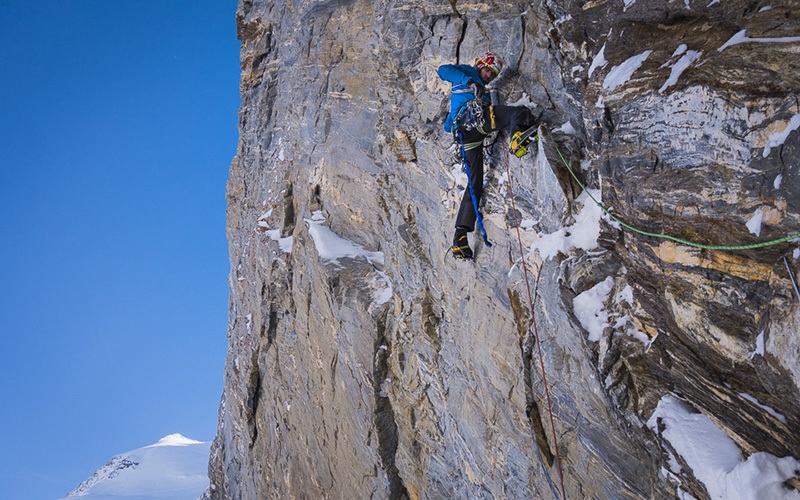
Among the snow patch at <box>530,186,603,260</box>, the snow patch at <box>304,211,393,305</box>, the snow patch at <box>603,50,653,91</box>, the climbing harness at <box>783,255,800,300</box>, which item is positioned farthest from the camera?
the snow patch at <box>304,211,393,305</box>

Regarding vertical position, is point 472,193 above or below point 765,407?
above

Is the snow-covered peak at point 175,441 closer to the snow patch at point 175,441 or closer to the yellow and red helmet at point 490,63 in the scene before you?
the snow patch at point 175,441

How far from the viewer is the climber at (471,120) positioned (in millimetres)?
6566

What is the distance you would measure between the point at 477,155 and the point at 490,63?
123 cm

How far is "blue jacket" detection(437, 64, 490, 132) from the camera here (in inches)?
269

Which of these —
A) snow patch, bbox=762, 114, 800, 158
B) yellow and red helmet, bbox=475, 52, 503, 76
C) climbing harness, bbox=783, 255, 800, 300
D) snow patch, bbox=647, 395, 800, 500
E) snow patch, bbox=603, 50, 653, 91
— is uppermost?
yellow and red helmet, bbox=475, 52, 503, 76

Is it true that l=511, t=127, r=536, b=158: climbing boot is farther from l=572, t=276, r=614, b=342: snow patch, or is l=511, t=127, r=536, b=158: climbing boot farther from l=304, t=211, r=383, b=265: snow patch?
l=304, t=211, r=383, b=265: snow patch

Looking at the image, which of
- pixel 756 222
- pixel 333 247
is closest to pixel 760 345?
pixel 756 222

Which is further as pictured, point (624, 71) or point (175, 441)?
point (175, 441)

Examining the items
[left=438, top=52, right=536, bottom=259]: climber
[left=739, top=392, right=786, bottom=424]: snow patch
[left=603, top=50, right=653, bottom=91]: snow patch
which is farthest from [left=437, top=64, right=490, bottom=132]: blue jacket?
[left=739, top=392, right=786, bottom=424]: snow patch

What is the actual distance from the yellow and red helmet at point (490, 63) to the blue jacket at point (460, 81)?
4.2 inches

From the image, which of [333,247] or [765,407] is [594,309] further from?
[333,247]

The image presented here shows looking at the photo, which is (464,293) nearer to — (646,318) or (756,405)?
(646,318)

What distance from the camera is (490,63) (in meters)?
6.90
